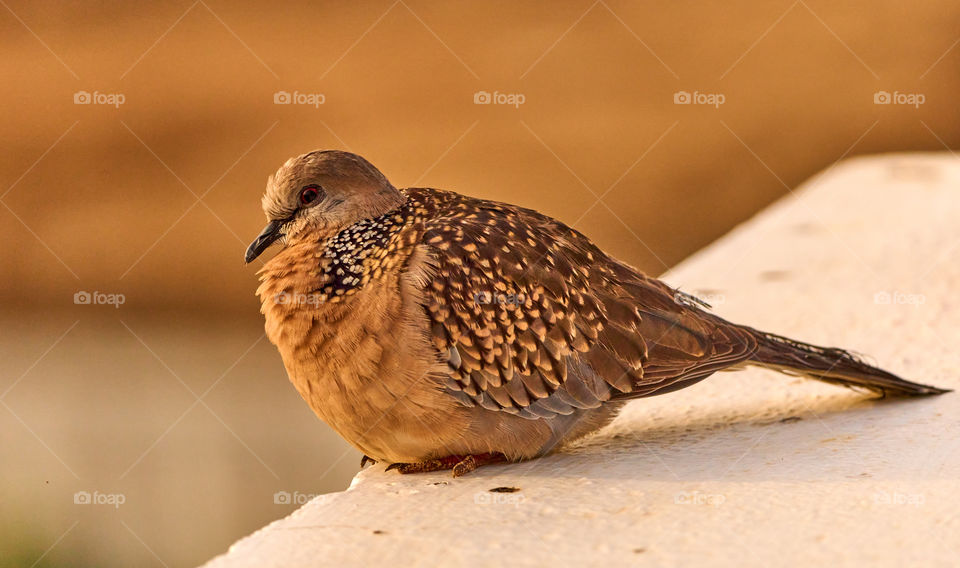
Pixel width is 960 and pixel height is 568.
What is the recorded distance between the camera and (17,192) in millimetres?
8367

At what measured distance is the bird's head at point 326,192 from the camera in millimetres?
3168

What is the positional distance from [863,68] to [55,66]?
7.69 meters

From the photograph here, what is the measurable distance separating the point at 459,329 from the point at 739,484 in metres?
0.88

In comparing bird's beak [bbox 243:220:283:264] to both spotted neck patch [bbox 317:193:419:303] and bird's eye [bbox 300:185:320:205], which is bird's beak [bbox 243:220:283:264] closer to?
bird's eye [bbox 300:185:320:205]

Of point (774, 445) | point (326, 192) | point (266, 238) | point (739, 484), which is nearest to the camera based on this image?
point (739, 484)

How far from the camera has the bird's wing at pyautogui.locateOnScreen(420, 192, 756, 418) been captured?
296 cm

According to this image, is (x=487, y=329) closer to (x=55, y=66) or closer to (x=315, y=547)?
(x=315, y=547)

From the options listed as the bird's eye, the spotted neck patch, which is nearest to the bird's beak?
the bird's eye

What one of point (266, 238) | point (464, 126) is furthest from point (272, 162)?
point (266, 238)

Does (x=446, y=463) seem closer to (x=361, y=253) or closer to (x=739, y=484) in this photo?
(x=361, y=253)

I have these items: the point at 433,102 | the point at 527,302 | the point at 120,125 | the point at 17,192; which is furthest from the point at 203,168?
the point at 527,302

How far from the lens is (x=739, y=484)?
2.66m

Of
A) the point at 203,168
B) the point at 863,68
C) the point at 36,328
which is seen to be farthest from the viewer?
the point at 863,68

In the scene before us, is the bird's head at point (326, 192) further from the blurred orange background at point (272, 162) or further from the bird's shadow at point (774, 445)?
the blurred orange background at point (272, 162)
